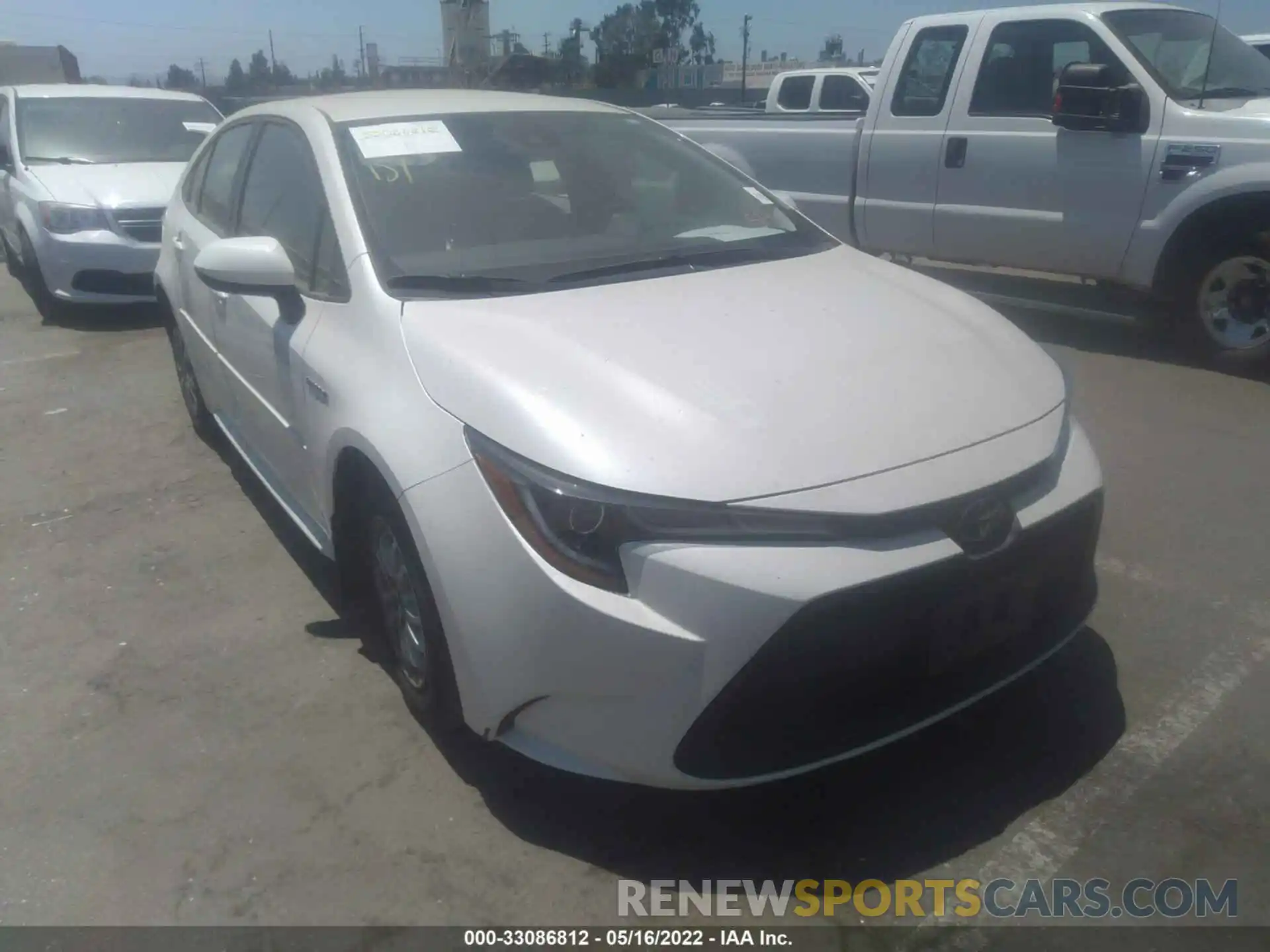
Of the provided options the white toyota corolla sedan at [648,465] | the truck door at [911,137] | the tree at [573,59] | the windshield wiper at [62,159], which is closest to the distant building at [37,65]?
the tree at [573,59]

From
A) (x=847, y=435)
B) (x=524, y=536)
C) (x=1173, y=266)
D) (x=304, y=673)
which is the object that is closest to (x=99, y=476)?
(x=304, y=673)

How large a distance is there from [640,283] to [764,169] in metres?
5.63

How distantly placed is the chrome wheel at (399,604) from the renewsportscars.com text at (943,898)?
2.73 feet

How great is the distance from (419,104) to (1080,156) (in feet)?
13.8

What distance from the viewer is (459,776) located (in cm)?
279

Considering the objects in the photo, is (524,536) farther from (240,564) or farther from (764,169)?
(764,169)

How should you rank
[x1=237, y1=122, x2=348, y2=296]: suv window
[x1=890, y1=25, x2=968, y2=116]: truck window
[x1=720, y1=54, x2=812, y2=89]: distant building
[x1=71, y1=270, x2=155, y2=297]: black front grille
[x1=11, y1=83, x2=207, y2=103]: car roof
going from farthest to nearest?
[x1=720, y1=54, x2=812, y2=89]: distant building < [x1=11, y1=83, x2=207, y2=103]: car roof < [x1=71, y1=270, x2=155, y2=297]: black front grille < [x1=890, y1=25, x2=968, y2=116]: truck window < [x1=237, y1=122, x2=348, y2=296]: suv window

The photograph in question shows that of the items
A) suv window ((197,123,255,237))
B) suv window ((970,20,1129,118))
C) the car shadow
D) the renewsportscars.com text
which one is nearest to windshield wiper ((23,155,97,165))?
suv window ((197,123,255,237))

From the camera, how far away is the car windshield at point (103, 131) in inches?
333

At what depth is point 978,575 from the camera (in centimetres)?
229

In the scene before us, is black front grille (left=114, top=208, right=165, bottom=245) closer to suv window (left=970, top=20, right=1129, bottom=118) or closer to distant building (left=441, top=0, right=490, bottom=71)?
suv window (left=970, top=20, right=1129, bottom=118)

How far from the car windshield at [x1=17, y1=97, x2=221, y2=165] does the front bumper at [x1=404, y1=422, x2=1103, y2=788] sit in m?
7.23

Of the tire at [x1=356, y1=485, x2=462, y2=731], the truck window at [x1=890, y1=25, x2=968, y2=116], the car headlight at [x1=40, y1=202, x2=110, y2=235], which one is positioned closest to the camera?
the tire at [x1=356, y1=485, x2=462, y2=731]

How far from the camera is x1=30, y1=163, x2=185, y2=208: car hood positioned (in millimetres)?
7773
